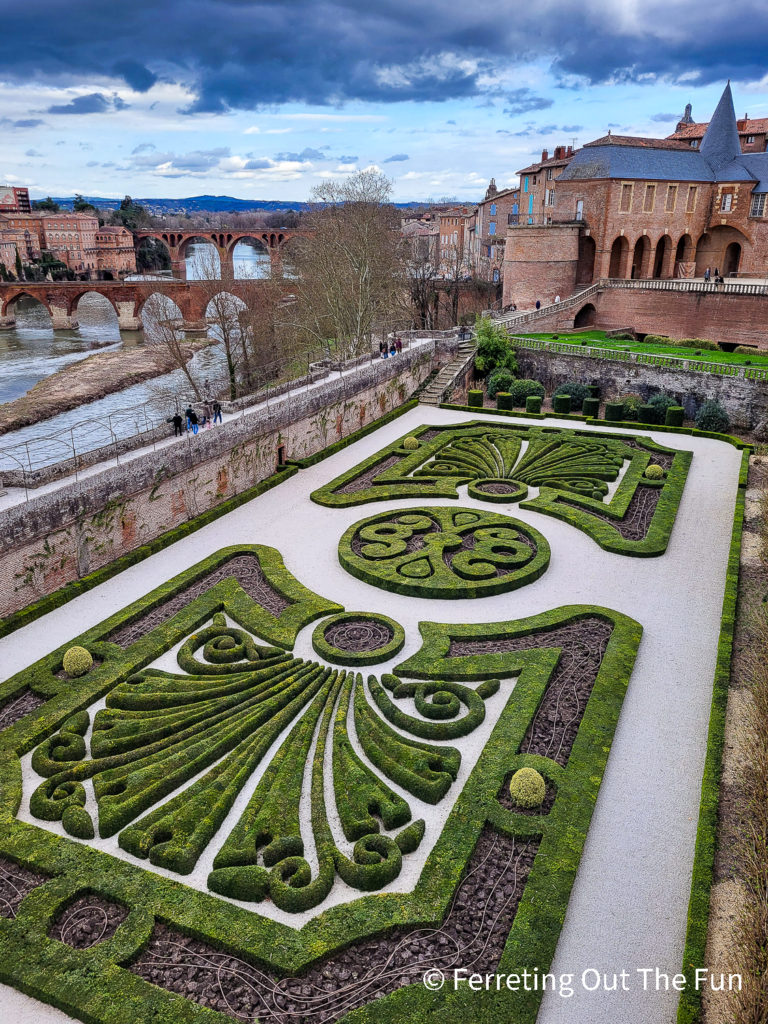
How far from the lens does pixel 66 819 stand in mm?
10844

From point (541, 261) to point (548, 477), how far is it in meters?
27.2

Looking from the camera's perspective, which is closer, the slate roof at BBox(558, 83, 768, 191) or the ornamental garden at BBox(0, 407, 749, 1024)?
the ornamental garden at BBox(0, 407, 749, 1024)

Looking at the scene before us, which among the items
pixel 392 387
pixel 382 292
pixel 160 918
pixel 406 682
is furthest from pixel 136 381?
pixel 160 918

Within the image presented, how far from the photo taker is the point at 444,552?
19828 millimetres

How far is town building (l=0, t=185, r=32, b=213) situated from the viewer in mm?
140087

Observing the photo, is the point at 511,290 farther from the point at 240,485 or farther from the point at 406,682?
the point at 406,682

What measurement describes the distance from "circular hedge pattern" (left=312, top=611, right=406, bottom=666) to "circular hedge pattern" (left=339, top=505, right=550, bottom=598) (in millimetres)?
1715

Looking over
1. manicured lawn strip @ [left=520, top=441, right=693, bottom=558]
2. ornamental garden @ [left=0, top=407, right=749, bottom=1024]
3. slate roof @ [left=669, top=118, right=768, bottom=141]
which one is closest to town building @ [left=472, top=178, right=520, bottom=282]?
slate roof @ [left=669, top=118, right=768, bottom=141]

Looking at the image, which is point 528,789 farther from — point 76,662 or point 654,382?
point 654,382

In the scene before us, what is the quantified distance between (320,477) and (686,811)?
16757 millimetres

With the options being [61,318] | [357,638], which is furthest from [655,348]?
[61,318]

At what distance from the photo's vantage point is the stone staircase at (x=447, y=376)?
115 feet

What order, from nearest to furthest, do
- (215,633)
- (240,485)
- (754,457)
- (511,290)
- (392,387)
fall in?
(215,633), (240,485), (754,457), (392,387), (511,290)

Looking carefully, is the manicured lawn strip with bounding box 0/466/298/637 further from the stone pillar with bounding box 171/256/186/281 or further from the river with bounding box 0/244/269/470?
the stone pillar with bounding box 171/256/186/281
